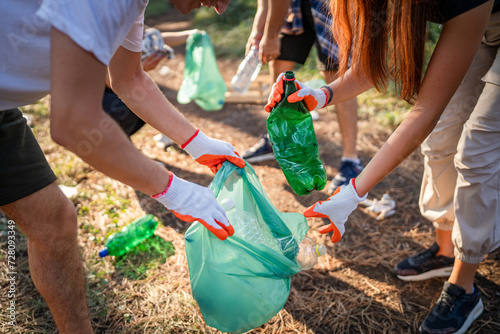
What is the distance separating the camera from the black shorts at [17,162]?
1.33 meters

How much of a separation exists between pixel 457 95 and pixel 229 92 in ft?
9.87

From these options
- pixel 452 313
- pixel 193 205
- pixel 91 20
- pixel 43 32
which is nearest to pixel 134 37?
pixel 43 32

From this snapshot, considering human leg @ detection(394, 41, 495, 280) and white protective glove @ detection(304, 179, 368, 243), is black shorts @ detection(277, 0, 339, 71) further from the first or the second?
white protective glove @ detection(304, 179, 368, 243)

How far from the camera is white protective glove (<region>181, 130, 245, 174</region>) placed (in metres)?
1.75

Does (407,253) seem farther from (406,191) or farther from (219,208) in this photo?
(219,208)

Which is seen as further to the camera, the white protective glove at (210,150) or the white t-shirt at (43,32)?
the white protective glove at (210,150)

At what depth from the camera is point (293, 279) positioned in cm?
215

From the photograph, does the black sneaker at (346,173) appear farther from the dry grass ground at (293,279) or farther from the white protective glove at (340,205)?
the white protective glove at (340,205)

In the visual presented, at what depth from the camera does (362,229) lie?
2.52 metres

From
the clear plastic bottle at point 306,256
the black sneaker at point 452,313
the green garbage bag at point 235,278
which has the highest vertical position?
the green garbage bag at point 235,278

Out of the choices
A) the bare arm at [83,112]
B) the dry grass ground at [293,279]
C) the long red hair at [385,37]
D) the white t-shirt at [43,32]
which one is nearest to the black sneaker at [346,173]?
the dry grass ground at [293,279]

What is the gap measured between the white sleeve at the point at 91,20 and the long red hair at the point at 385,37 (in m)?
0.91

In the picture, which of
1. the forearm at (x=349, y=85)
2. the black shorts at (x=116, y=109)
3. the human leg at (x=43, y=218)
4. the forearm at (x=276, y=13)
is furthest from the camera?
the black shorts at (x=116, y=109)

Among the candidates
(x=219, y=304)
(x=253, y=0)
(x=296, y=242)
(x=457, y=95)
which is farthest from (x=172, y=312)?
(x=253, y=0)
